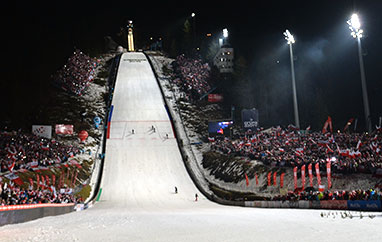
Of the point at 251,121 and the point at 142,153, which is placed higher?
the point at 251,121

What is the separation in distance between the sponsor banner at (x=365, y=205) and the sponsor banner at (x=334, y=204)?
0.66 feet

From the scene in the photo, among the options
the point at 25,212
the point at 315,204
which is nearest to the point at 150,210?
the point at 25,212

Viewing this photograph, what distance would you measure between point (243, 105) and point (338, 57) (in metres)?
15.3

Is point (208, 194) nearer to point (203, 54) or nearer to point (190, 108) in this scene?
point (190, 108)

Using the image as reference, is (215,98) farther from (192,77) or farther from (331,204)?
(331,204)

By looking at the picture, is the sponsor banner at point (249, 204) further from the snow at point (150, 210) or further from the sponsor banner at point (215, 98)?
the sponsor banner at point (215, 98)

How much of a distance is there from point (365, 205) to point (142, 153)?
30.0 meters

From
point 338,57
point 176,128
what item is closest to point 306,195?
point 176,128

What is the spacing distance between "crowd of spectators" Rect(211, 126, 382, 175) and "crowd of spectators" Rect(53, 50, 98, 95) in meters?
26.8

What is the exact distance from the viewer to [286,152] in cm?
3120

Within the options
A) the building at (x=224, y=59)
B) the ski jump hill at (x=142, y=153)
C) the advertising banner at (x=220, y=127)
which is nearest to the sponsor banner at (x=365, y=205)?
the ski jump hill at (x=142, y=153)

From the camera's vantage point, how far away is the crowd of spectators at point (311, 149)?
77.4ft

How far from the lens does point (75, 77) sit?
197 ft

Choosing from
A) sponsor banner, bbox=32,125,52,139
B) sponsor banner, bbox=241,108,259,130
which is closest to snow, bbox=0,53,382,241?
sponsor banner, bbox=32,125,52,139
